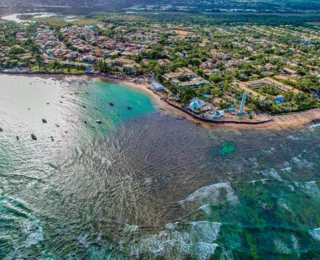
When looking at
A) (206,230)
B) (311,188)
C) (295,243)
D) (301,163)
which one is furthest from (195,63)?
(295,243)

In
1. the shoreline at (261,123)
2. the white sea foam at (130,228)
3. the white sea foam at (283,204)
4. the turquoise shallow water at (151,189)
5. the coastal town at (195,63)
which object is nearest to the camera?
the turquoise shallow water at (151,189)

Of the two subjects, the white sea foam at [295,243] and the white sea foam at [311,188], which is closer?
the white sea foam at [295,243]

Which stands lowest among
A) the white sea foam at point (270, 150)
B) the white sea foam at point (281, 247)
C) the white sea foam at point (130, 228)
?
the white sea foam at point (130, 228)

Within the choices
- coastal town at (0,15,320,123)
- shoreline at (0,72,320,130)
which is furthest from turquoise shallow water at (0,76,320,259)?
coastal town at (0,15,320,123)

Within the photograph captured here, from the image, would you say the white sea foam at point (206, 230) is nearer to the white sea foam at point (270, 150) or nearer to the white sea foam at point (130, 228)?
the white sea foam at point (130, 228)

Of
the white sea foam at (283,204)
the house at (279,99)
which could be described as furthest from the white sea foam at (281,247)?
the house at (279,99)

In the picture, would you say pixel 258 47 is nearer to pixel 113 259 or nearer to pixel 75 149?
pixel 75 149

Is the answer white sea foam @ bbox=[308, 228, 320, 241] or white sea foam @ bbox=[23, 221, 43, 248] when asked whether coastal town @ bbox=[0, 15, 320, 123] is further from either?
white sea foam @ bbox=[23, 221, 43, 248]
